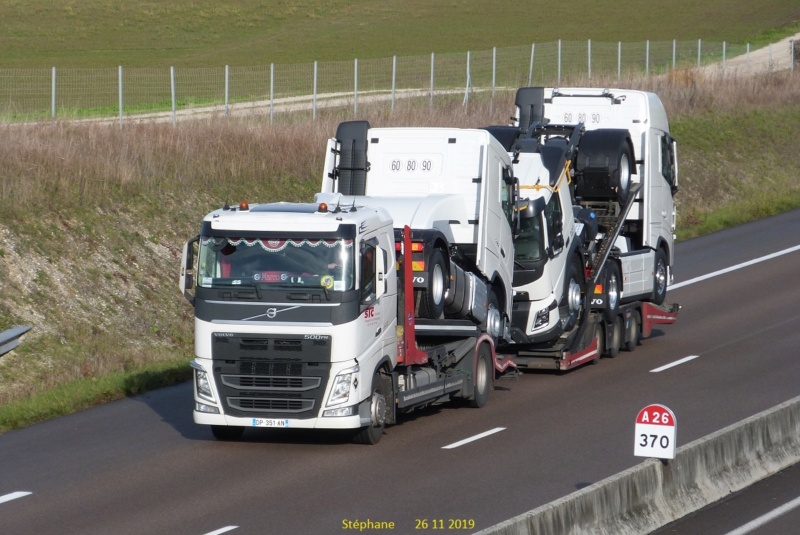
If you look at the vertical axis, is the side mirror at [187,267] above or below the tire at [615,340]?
above

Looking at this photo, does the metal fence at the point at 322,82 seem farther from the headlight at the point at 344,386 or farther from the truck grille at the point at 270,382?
the headlight at the point at 344,386

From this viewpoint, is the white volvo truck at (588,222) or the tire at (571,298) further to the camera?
the tire at (571,298)

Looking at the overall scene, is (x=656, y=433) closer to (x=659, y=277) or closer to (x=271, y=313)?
(x=271, y=313)

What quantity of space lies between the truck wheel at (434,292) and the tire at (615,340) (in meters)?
5.63

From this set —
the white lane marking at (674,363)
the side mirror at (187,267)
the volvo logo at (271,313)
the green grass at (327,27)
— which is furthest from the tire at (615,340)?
the green grass at (327,27)

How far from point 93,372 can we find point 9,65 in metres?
43.4

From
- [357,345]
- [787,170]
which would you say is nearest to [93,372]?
[357,345]

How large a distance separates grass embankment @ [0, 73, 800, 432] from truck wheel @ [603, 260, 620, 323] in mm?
6745

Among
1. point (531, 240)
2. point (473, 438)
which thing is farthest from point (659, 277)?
point (473, 438)

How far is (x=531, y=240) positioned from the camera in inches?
749

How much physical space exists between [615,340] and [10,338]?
9547mm

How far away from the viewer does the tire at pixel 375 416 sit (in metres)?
14.8

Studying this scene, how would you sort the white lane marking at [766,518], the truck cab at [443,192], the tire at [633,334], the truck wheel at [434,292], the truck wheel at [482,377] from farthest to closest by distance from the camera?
the tire at [633,334] → the truck wheel at [482,377] → the truck cab at [443,192] → the truck wheel at [434,292] → the white lane marking at [766,518]

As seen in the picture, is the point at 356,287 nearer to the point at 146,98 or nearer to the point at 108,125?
the point at 108,125
